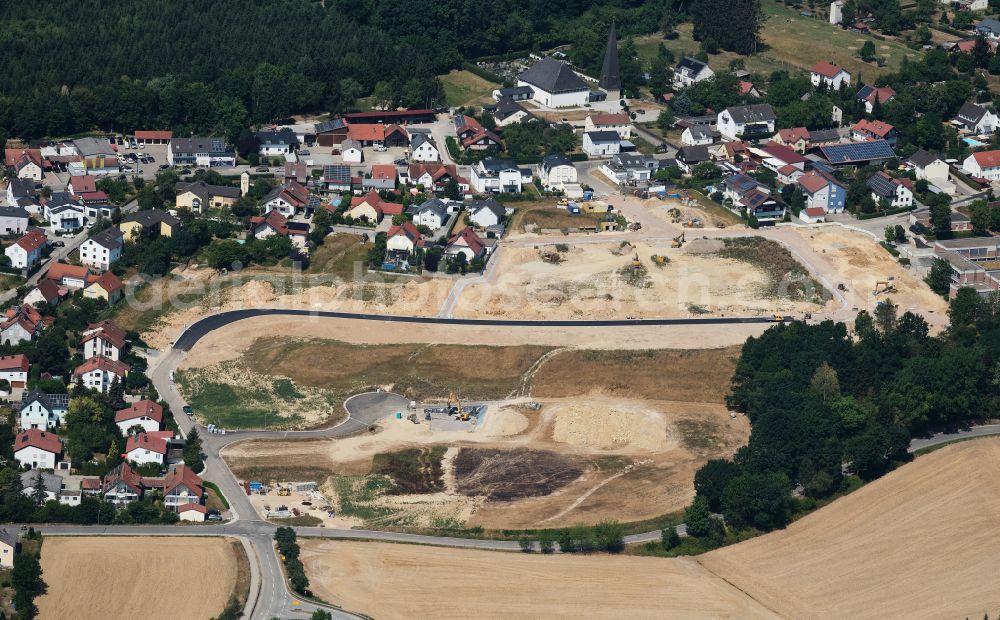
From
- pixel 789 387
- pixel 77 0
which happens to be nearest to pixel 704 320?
pixel 789 387

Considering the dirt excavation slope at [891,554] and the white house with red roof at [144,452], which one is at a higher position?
the white house with red roof at [144,452]

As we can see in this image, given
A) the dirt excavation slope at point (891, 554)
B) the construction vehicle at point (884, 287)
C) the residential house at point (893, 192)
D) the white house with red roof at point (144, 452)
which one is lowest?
the dirt excavation slope at point (891, 554)

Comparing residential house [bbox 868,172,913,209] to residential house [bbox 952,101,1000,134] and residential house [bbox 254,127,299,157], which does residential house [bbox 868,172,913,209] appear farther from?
residential house [bbox 254,127,299,157]

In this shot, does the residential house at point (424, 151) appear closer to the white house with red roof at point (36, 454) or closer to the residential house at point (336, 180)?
the residential house at point (336, 180)

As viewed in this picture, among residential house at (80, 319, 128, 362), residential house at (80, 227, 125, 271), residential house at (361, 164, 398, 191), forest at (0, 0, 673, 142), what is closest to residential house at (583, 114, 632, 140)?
forest at (0, 0, 673, 142)

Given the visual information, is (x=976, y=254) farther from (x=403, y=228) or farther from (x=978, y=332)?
(x=403, y=228)

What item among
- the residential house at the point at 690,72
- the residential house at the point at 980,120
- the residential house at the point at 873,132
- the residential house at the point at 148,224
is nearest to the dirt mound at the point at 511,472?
the residential house at the point at 148,224
